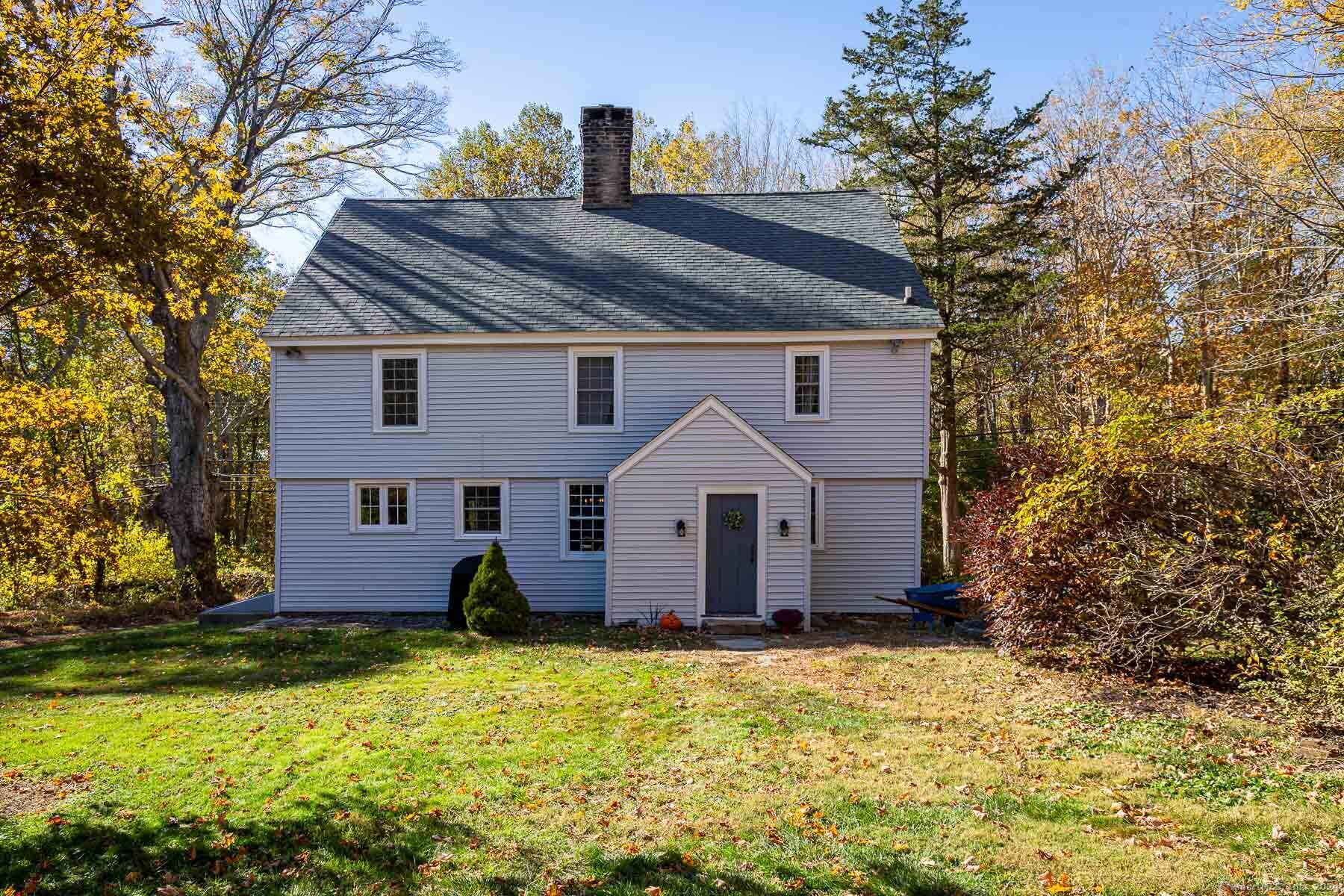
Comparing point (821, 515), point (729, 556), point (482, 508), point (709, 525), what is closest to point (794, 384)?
point (821, 515)

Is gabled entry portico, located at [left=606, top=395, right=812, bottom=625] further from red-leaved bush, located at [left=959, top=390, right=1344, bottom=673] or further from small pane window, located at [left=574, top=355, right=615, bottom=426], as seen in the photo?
red-leaved bush, located at [left=959, top=390, right=1344, bottom=673]

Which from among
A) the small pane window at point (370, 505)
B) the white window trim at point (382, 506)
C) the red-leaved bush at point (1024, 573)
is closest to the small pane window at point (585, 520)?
the white window trim at point (382, 506)

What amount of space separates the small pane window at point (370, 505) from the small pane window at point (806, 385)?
8286 millimetres

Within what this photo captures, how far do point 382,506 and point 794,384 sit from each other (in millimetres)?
8264

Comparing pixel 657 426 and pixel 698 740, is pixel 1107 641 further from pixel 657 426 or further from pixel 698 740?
pixel 657 426

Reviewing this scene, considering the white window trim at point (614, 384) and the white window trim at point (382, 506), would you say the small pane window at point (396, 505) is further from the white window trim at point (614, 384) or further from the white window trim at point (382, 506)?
the white window trim at point (614, 384)

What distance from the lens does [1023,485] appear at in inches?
405

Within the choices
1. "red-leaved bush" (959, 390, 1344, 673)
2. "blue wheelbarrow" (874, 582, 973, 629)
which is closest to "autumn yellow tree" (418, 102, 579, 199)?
"blue wheelbarrow" (874, 582, 973, 629)

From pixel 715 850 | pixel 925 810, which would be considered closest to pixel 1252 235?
pixel 925 810

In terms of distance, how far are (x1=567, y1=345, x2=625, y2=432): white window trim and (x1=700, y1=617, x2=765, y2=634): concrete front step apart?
13.4 ft

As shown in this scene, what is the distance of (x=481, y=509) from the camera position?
52.2ft

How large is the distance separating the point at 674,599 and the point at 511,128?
77.2ft

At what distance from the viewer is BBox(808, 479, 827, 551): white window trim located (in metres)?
15.4

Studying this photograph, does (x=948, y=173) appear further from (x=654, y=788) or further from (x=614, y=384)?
(x=654, y=788)
